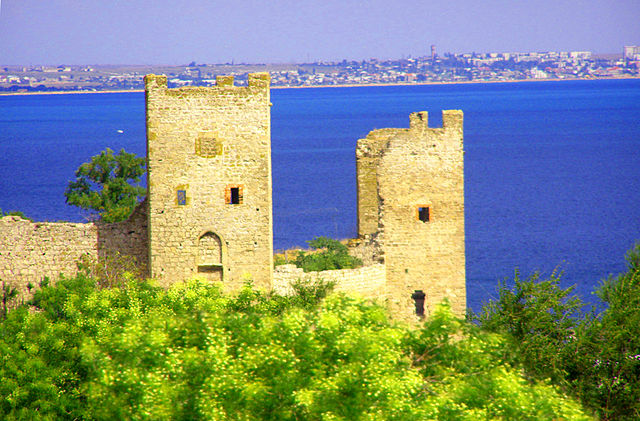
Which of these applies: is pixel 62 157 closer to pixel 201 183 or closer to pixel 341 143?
pixel 341 143

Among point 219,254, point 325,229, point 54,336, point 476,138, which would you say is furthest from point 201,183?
point 476,138

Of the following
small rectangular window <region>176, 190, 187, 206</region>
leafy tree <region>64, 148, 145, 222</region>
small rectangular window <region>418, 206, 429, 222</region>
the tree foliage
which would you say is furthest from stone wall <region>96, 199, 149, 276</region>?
leafy tree <region>64, 148, 145, 222</region>

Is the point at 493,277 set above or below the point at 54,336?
below

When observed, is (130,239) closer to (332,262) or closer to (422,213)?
(332,262)

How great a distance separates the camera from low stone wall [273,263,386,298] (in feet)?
68.7

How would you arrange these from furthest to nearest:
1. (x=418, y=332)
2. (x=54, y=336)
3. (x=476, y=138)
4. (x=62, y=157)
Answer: (x=476, y=138) < (x=62, y=157) < (x=54, y=336) < (x=418, y=332)

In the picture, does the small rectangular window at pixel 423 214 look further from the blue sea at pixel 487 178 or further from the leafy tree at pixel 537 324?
the blue sea at pixel 487 178

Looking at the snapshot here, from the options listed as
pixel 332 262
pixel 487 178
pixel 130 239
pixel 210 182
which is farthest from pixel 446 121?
pixel 487 178

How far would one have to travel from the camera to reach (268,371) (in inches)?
505

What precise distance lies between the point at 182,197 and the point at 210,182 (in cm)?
69

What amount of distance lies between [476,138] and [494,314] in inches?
4391

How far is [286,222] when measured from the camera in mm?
69312

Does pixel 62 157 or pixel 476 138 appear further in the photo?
pixel 476 138

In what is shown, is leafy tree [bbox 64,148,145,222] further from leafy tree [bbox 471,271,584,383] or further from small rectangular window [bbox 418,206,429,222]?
leafy tree [bbox 471,271,584,383]
